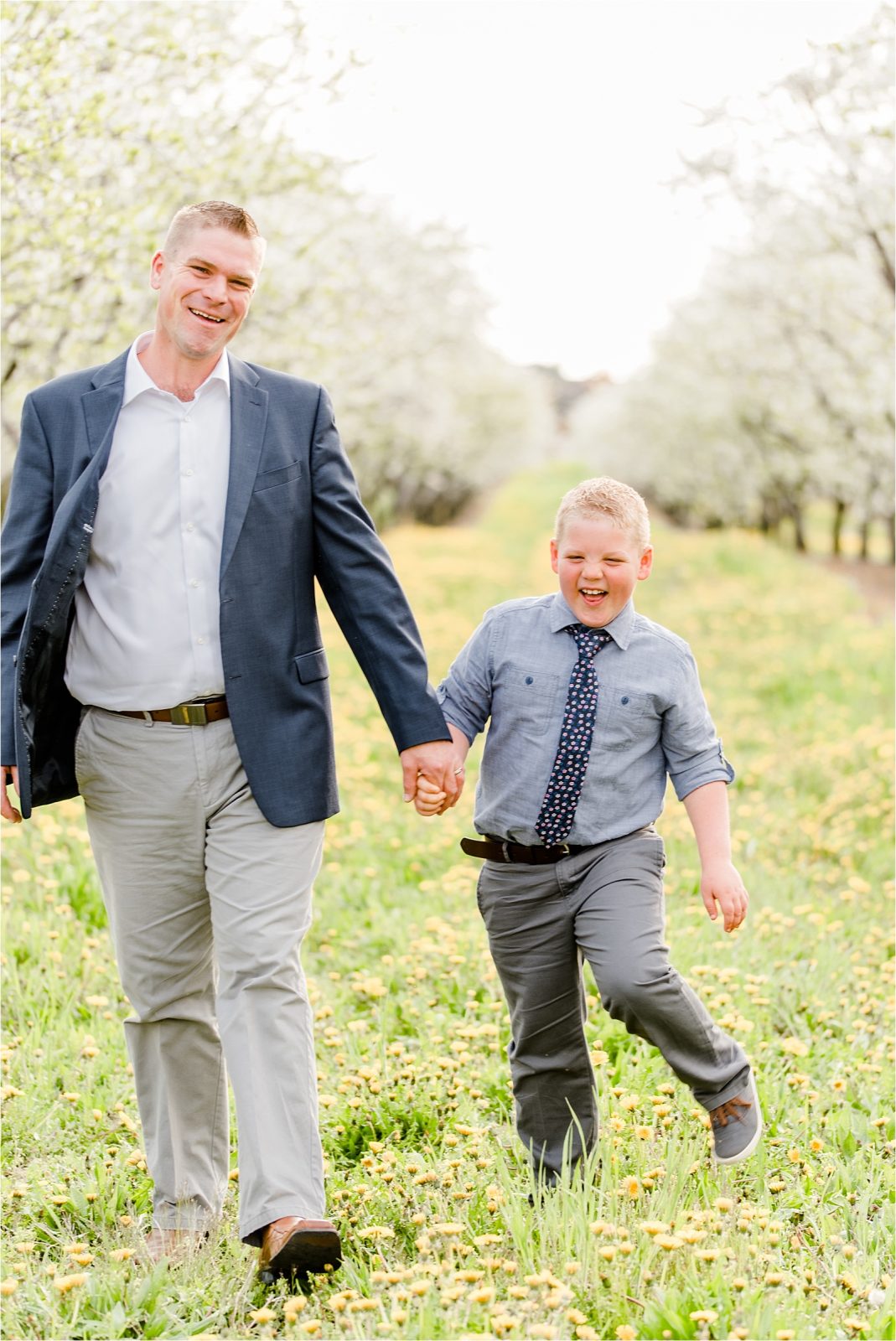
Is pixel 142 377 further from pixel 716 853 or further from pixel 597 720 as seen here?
pixel 716 853

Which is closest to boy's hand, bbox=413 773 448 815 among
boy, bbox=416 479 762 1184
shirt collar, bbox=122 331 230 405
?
boy, bbox=416 479 762 1184

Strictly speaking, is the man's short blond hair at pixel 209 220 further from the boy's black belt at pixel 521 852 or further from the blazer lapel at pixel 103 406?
the boy's black belt at pixel 521 852

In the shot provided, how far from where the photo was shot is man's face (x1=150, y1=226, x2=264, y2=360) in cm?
342

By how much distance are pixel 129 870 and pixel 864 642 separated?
41.7 feet

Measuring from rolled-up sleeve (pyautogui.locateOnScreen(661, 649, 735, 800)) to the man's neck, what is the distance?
1.50 m

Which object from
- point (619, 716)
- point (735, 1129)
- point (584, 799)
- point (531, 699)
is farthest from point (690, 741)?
point (735, 1129)

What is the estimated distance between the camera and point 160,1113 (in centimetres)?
360

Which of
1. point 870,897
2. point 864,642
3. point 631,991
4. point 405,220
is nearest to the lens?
point 631,991

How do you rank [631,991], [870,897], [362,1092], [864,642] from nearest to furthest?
[631,991] → [362,1092] → [870,897] → [864,642]

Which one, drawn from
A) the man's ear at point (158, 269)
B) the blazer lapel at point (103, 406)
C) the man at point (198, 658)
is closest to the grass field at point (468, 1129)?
the man at point (198, 658)

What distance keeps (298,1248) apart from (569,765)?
136 cm

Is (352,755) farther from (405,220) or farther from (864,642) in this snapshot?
(405,220)

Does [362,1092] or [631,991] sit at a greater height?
[631,991]

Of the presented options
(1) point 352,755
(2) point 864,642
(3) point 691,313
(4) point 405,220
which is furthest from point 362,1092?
(3) point 691,313
